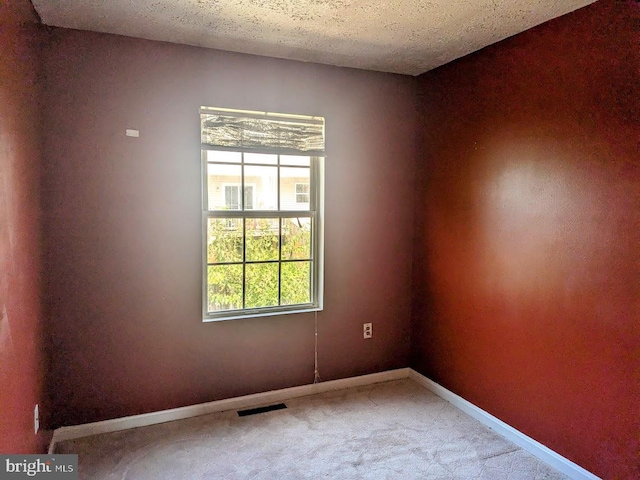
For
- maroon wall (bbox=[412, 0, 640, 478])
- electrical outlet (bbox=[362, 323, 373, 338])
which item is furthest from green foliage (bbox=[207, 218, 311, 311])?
maroon wall (bbox=[412, 0, 640, 478])

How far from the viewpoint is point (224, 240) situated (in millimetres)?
3199

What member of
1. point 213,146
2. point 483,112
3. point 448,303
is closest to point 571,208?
point 483,112

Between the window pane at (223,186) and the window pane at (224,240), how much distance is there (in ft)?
0.36

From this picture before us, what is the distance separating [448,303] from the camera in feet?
11.1

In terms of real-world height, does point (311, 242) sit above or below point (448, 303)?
above

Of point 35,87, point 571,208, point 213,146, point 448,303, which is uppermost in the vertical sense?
point 35,87

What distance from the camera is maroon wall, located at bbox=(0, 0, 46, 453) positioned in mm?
1742

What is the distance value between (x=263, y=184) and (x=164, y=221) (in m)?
0.77

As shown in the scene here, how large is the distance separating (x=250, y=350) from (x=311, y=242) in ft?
3.14

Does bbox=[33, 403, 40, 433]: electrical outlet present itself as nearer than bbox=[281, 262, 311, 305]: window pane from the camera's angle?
Yes

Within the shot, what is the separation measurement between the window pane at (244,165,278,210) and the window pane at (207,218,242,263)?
22 centimetres

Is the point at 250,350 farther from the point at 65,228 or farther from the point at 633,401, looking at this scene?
the point at 633,401

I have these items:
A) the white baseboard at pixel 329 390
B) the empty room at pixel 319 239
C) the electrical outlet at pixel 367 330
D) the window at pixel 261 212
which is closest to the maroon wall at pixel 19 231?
the empty room at pixel 319 239

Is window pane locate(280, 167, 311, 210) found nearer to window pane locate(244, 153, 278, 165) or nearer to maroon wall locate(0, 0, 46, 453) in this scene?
window pane locate(244, 153, 278, 165)
